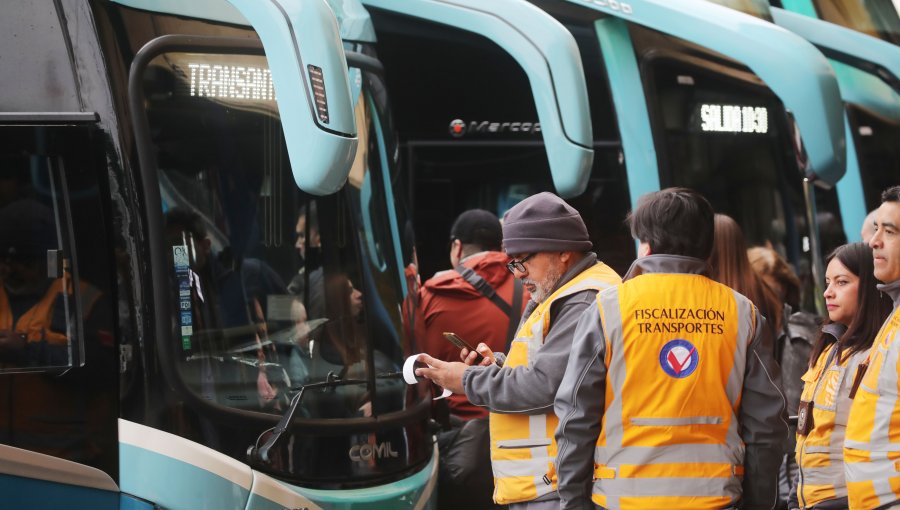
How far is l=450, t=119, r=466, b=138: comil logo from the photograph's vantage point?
819 cm

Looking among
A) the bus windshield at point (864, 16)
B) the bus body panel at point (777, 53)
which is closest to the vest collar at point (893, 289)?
the bus body panel at point (777, 53)

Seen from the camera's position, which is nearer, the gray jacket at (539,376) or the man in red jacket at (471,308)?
the gray jacket at (539,376)

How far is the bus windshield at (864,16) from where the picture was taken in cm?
948

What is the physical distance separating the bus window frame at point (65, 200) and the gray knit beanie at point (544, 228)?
4.30 ft

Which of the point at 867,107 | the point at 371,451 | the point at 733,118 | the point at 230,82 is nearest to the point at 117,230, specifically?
the point at 230,82

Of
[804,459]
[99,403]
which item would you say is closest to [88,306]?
[99,403]

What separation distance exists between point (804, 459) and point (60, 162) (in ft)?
8.27

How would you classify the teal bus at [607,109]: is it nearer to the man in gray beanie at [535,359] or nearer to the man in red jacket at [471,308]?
the man in red jacket at [471,308]

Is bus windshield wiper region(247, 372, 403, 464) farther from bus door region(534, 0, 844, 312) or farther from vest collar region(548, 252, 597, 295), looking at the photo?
bus door region(534, 0, 844, 312)

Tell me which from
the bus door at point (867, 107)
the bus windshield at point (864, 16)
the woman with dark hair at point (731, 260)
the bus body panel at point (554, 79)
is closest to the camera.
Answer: the woman with dark hair at point (731, 260)

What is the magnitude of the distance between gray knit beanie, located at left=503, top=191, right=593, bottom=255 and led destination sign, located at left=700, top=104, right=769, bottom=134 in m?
4.80

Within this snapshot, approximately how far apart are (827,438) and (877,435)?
2.68ft

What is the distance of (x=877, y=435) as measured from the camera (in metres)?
3.30

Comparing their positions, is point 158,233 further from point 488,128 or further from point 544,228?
point 488,128
